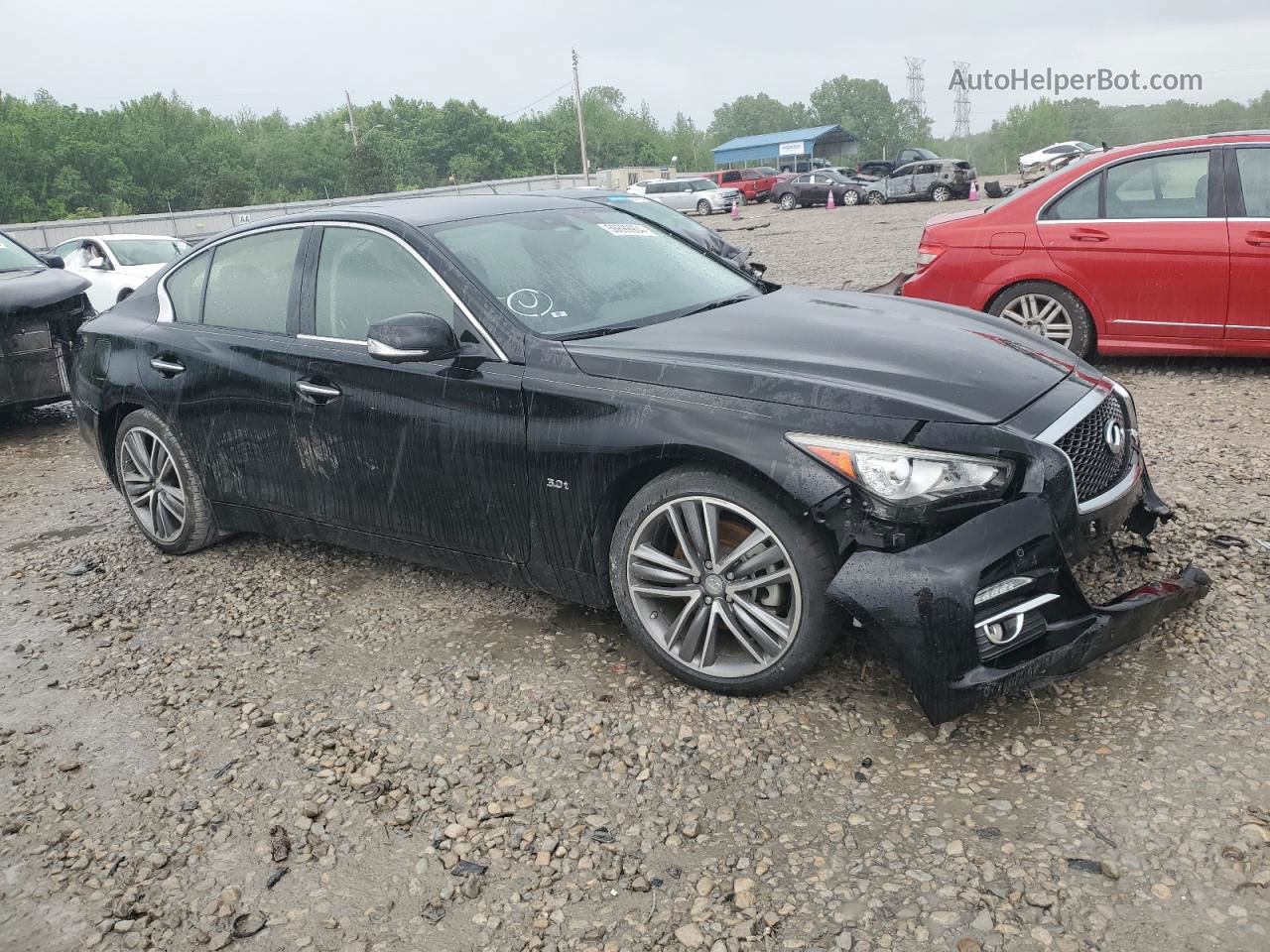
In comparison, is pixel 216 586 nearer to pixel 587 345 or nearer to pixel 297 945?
pixel 587 345

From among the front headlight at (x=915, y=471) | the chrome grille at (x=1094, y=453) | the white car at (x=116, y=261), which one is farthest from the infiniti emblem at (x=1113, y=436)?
the white car at (x=116, y=261)

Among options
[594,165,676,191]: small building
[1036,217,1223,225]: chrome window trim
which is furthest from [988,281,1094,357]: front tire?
[594,165,676,191]: small building

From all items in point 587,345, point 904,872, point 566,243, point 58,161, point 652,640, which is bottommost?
point 904,872

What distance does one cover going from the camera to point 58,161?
73.1 m

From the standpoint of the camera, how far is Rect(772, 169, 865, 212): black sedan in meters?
37.7

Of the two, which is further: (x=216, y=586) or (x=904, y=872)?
(x=216, y=586)

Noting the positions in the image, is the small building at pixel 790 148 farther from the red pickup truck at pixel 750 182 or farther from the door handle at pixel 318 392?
the door handle at pixel 318 392

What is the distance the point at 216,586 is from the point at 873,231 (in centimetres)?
2076

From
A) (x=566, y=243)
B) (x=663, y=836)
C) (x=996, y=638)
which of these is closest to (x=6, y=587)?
(x=566, y=243)

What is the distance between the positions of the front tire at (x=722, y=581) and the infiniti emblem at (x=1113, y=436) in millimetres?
1040

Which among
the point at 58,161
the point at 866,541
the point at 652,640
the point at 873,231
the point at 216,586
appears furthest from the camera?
the point at 58,161

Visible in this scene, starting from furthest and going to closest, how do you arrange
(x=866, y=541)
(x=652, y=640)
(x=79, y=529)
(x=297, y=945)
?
(x=79, y=529), (x=652, y=640), (x=866, y=541), (x=297, y=945)

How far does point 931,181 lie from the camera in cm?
3497

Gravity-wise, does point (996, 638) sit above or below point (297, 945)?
above
